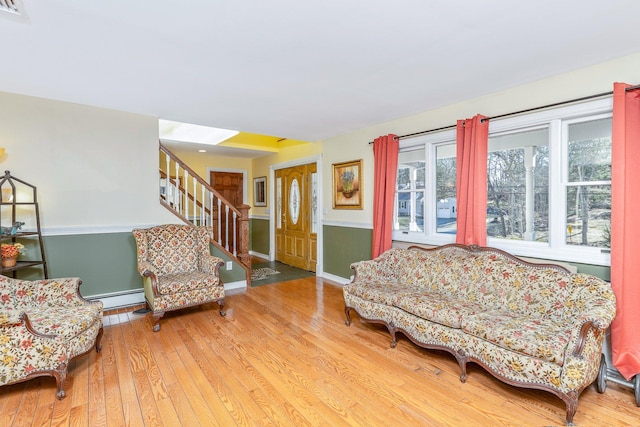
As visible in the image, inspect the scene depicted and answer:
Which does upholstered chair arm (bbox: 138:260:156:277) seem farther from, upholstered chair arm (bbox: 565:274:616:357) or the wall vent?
upholstered chair arm (bbox: 565:274:616:357)

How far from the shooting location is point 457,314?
2.47m

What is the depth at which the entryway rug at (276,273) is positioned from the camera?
208 inches

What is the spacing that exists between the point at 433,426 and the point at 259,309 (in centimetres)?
248

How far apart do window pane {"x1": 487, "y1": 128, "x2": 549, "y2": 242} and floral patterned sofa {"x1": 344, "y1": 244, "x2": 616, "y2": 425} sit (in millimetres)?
406

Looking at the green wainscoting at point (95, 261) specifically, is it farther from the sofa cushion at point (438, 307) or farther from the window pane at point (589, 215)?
the window pane at point (589, 215)

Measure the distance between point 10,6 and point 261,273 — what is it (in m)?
4.67

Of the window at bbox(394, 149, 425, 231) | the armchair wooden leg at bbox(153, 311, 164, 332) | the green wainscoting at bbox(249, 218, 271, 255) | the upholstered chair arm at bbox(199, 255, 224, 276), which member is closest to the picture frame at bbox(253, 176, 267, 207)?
the green wainscoting at bbox(249, 218, 271, 255)

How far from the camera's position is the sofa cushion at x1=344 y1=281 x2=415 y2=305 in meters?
2.97

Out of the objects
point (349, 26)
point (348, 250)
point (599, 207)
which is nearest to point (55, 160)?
point (349, 26)

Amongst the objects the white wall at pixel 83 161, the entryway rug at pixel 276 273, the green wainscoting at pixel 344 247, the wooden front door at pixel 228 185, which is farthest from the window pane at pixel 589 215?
the wooden front door at pixel 228 185

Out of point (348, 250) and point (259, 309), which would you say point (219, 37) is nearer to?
point (259, 309)

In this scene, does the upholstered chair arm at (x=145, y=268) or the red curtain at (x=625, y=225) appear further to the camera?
the upholstered chair arm at (x=145, y=268)

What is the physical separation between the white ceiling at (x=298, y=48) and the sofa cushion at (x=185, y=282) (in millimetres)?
1985

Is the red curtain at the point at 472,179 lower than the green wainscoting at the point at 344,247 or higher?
higher
